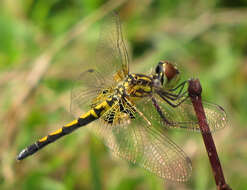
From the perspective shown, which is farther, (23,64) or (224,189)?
(23,64)

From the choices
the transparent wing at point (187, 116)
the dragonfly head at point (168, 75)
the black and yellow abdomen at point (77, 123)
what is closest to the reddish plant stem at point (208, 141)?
the transparent wing at point (187, 116)

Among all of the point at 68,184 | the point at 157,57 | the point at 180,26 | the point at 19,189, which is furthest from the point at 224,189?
the point at 180,26

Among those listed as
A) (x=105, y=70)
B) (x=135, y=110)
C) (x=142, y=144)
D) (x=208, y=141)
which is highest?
(x=105, y=70)

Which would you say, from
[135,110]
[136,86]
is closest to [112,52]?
[136,86]

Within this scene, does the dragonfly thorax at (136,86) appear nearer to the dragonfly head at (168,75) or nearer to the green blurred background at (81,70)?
the dragonfly head at (168,75)

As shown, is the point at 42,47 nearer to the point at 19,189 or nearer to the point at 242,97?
the point at 19,189

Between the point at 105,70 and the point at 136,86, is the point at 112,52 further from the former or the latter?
the point at 136,86
